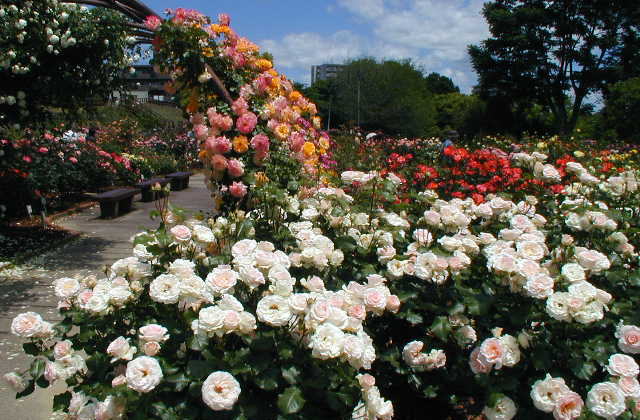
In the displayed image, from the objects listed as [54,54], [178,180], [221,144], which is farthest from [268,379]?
[178,180]

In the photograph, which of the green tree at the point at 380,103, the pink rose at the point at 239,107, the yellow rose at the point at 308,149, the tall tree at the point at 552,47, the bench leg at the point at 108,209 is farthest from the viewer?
the green tree at the point at 380,103

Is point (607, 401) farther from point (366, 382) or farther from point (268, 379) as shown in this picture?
point (268, 379)

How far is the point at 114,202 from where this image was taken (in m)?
8.90

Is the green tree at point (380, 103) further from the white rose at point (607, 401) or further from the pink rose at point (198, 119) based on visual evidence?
the white rose at point (607, 401)

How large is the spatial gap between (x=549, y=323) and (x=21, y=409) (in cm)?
263

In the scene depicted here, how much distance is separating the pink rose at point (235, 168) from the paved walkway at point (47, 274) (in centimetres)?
144

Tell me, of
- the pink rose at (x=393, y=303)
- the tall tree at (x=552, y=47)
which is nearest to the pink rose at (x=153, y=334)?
the pink rose at (x=393, y=303)

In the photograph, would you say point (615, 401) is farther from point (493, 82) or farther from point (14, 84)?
point (493, 82)

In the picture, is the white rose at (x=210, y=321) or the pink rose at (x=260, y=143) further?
the pink rose at (x=260, y=143)

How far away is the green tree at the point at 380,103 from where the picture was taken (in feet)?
153

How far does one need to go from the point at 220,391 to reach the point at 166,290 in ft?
1.35

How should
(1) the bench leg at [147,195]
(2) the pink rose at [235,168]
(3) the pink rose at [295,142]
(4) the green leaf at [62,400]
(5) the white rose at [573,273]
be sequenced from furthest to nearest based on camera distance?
(1) the bench leg at [147,195]
(3) the pink rose at [295,142]
(2) the pink rose at [235,168]
(5) the white rose at [573,273]
(4) the green leaf at [62,400]

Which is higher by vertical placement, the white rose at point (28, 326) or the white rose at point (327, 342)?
the white rose at point (327, 342)

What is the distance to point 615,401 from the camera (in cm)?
158
